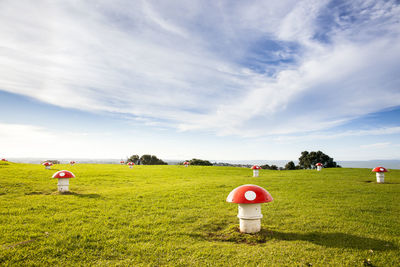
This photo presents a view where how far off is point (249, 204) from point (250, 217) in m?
0.38

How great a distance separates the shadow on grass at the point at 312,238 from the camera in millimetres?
6109

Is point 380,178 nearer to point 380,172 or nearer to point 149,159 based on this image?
point 380,172

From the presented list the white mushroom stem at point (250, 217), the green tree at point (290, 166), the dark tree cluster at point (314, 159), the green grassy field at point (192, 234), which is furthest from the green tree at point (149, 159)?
the white mushroom stem at point (250, 217)

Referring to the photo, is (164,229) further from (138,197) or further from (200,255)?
(138,197)

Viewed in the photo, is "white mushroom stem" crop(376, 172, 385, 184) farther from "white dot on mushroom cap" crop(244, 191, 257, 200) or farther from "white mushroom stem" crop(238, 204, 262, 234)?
"white dot on mushroom cap" crop(244, 191, 257, 200)

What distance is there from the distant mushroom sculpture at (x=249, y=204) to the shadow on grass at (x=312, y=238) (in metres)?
0.25

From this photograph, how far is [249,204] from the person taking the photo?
7.07 m

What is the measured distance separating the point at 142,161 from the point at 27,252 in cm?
8492

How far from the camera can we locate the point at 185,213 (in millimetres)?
9680

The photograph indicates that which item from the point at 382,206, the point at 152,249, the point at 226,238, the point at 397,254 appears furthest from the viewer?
the point at 382,206

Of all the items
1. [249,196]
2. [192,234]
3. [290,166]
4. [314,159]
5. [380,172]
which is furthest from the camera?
[314,159]

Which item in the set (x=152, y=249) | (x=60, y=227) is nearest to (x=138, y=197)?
(x=60, y=227)

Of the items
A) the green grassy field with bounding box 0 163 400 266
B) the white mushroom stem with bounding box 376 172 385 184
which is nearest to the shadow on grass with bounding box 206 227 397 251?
the green grassy field with bounding box 0 163 400 266

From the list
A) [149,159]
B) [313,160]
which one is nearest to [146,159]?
[149,159]
